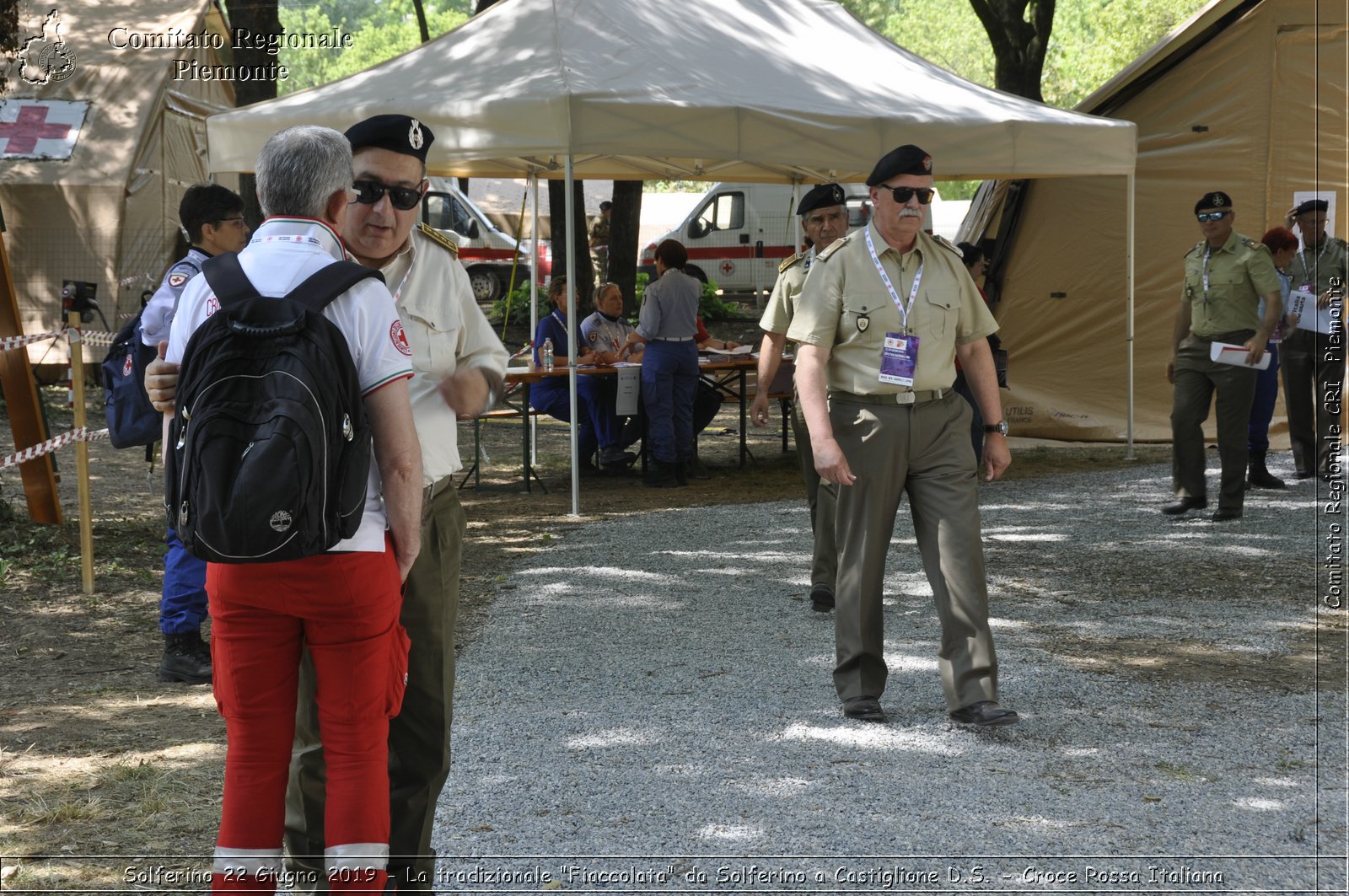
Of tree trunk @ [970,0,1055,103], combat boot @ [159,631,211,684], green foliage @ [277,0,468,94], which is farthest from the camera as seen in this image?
green foliage @ [277,0,468,94]

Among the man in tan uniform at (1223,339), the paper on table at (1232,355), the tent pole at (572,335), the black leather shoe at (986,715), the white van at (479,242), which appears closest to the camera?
the black leather shoe at (986,715)

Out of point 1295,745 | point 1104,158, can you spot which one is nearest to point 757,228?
point 1104,158

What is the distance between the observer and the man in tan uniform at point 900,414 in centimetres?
469

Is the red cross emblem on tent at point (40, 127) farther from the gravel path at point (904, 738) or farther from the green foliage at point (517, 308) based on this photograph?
the gravel path at point (904, 738)

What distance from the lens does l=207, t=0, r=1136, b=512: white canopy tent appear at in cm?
902

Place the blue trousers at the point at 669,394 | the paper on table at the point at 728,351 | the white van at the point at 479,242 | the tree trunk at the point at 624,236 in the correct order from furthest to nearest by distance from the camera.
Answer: the white van at the point at 479,242 < the tree trunk at the point at 624,236 < the paper on table at the point at 728,351 < the blue trousers at the point at 669,394

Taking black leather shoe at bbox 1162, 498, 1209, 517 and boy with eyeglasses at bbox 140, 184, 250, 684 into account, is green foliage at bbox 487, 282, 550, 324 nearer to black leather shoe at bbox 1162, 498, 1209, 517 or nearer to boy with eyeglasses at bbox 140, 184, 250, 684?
black leather shoe at bbox 1162, 498, 1209, 517

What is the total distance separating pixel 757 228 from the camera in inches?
1025

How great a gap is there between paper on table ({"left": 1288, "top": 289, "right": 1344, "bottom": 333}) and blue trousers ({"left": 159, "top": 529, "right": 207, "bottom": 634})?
8.38 metres

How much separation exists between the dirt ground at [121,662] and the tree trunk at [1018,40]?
6.71 meters

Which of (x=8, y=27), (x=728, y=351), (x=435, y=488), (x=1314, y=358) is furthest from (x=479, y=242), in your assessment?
(x=435, y=488)

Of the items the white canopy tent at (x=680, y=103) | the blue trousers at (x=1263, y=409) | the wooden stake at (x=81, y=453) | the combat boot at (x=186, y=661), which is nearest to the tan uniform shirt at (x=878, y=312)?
the combat boot at (x=186, y=661)

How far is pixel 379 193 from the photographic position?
10.1ft

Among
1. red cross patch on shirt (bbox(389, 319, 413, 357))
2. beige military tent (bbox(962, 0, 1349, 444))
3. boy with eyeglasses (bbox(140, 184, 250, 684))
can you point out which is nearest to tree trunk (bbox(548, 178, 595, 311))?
beige military tent (bbox(962, 0, 1349, 444))
